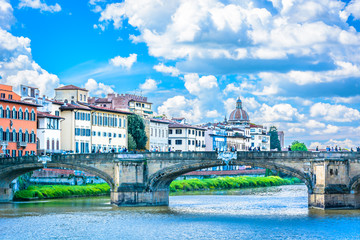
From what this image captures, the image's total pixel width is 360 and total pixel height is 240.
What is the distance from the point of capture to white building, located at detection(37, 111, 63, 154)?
99.5 m

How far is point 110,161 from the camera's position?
73875 millimetres

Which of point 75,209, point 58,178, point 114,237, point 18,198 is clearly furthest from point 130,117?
point 114,237

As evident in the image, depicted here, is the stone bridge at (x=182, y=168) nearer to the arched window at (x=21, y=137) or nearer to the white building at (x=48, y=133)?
the arched window at (x=21, y=137)

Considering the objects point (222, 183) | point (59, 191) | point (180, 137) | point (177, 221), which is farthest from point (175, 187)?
point (177, 221)

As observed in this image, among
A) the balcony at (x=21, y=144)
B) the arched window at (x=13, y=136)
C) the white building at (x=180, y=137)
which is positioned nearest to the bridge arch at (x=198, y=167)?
the arched window at (x=13, y=136)

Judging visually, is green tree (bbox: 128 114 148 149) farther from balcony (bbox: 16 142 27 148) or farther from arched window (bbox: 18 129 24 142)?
arched window (bbox: 18 129 24 142)

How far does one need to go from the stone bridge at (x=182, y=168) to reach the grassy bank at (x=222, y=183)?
28763 mm

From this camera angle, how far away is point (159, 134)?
451 feet

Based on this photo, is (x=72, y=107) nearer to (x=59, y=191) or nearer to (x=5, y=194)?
(x=59, y=191)

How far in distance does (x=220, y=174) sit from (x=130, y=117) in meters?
18.8

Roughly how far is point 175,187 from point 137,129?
23.4 m

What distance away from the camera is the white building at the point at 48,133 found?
3917 inches

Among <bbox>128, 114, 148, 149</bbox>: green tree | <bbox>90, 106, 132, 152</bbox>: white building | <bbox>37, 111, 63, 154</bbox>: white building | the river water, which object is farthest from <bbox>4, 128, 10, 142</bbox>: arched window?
<bbox>128, 114, 148, 149</bbox>: green tree

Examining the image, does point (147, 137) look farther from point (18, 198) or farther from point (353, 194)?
point (353, 194)
